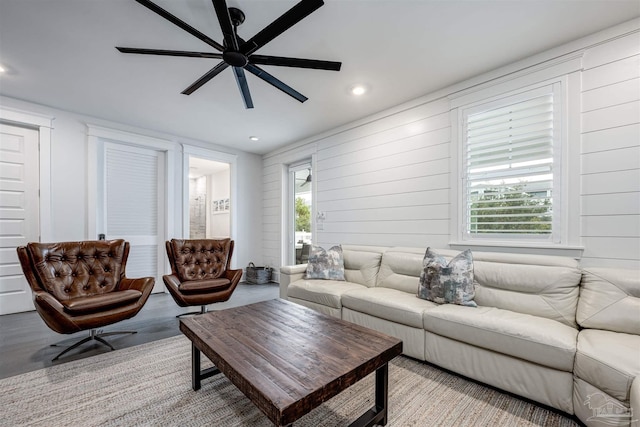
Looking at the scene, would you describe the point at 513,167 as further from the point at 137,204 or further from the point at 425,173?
the point at 137,204

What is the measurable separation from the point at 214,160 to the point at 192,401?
4418mm

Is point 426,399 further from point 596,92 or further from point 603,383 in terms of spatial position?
point 596,92

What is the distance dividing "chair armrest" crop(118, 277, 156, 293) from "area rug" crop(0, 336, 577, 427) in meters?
0.72

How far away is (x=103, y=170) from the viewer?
4.25m

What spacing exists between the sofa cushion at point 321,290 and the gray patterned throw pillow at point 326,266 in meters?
0.09

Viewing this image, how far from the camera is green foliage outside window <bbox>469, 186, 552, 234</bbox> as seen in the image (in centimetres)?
253

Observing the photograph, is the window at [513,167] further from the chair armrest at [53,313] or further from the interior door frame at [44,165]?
the interior door frame at [44,165]

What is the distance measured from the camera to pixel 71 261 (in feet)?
9.12

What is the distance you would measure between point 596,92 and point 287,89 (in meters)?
2.63

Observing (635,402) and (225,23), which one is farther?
(225,23)

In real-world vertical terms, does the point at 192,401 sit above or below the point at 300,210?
below

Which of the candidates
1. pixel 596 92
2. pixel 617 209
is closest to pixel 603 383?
pixel 617 209

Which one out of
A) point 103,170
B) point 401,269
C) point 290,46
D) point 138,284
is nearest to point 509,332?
point 401,269

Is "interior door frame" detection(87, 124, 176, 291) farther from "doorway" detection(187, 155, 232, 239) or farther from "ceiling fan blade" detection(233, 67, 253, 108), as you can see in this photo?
"ceiling fan blade" detection(233, 67, 253, 108)
